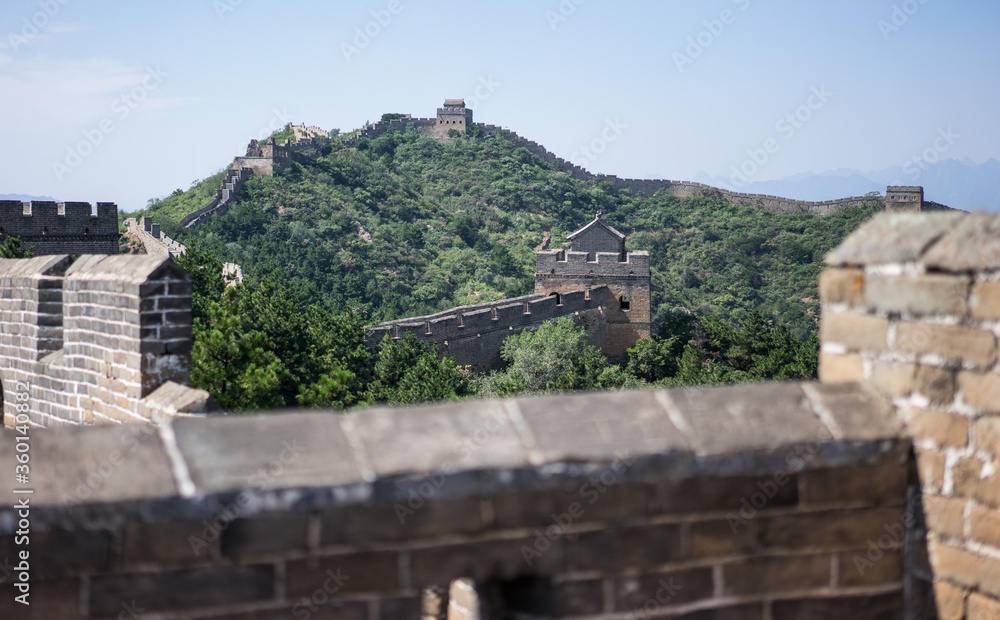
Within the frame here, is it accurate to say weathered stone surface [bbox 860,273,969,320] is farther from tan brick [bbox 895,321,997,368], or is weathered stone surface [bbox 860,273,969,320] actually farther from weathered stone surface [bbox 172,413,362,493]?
weathered stone surface [bbox 172,413,362,493]

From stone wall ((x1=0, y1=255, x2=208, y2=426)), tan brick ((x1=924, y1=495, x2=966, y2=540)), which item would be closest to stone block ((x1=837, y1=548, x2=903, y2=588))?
tan brick ((x1=924, y1=495, x2=966, y2=540))

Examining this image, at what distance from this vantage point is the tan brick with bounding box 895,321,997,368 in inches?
89.7

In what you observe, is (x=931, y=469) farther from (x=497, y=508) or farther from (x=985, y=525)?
(x=497, y=508)

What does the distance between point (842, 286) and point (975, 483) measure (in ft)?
1.98

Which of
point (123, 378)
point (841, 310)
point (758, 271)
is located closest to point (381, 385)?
point (123, 378)

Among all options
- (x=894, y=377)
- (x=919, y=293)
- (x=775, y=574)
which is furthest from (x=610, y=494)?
(x=919, y=293)

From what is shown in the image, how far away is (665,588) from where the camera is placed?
2.23 meters

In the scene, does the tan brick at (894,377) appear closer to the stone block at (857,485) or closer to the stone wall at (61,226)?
the stone block at (857,485)

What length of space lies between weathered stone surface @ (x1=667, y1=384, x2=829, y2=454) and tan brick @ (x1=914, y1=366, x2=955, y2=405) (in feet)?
0.96

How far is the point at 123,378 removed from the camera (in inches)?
199

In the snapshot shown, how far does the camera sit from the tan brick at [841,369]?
255cm

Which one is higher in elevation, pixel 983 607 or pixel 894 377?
pixel 894 377

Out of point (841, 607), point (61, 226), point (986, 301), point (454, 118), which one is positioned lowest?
point (841, 607)

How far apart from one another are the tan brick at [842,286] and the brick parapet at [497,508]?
10.4 inches
